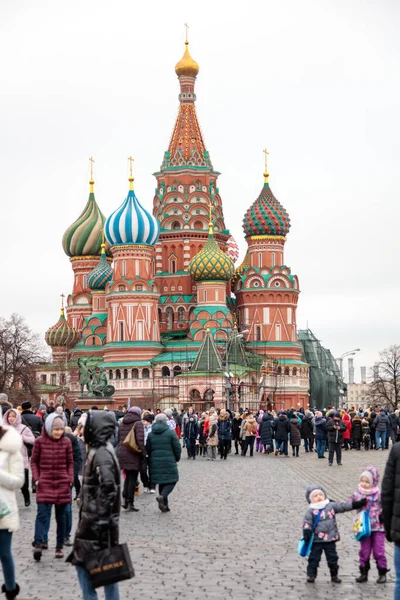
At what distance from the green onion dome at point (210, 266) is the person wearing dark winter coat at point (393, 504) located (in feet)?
219

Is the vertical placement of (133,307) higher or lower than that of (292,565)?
higher

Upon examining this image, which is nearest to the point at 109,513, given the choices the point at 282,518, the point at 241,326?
the point at 282,518

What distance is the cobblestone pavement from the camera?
931cm

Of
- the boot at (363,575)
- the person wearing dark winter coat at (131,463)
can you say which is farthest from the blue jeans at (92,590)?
the person wearing dark winter coat at (131,463)

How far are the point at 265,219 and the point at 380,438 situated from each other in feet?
162

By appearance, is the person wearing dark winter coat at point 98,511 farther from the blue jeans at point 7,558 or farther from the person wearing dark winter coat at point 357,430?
the person wearing dark winter coat at point 357,430

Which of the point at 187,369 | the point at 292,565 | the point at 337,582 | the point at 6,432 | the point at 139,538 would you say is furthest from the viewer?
the point at 187,369

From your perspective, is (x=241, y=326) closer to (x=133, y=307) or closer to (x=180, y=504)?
(x=133, y=307)

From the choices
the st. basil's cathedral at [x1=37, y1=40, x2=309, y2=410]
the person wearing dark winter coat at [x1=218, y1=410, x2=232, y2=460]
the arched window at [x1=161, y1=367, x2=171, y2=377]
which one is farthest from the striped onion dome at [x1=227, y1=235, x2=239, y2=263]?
the person wearing dark winter coat at [x1=218, y1=410, x2=232, y2=460]

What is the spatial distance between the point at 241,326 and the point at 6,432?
230 feet

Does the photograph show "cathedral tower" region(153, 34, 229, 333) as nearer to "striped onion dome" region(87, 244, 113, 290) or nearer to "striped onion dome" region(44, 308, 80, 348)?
"striped onion dome" region(87, 244, 113, 290)

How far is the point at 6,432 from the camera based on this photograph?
859 cm

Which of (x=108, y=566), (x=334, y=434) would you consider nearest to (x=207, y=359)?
(x=334, y=434)

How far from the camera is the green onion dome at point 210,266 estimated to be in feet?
245
